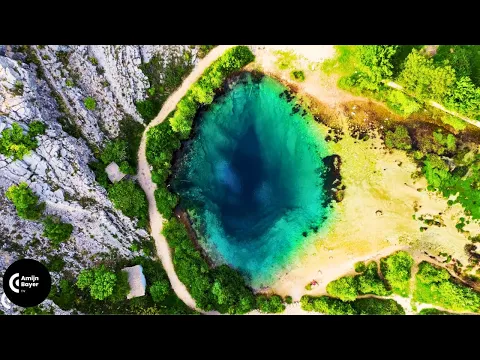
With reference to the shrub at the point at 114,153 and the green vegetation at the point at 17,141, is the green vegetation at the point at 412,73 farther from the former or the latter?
the green vegetation at the point at 17,141

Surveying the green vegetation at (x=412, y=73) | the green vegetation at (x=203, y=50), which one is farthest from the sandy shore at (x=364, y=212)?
the green vegetation at (x=203, y=50)

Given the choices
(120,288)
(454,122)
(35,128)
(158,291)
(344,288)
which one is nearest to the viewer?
(35,128)

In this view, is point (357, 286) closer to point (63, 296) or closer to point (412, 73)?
point (412, 73)

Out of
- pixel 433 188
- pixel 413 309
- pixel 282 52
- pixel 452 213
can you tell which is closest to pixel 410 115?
pixel 433 188

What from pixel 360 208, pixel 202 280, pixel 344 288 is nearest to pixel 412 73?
pixel 360 208

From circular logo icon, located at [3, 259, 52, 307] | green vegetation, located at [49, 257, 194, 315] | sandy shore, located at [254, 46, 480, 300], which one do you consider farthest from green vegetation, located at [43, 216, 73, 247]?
sandy shore, located at [254, 46, 480, 300]

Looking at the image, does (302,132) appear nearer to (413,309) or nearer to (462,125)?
(462,125)
